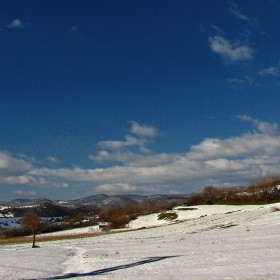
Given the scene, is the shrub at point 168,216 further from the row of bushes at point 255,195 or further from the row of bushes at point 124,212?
the row of bushes at point 255,195

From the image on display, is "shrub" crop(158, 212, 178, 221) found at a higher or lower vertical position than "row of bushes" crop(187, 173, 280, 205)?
lower

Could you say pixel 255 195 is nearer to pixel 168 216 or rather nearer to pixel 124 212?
pixel 168 216

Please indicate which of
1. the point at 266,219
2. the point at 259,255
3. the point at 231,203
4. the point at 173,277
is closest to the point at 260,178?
the point at 231,203

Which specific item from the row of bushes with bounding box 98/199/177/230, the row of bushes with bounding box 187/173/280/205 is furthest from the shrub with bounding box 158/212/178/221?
the row of bushes with bounding box 187/173/280/205

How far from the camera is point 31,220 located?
55.9m

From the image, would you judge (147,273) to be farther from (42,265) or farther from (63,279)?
(42,265)

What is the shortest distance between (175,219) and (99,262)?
57171 mm

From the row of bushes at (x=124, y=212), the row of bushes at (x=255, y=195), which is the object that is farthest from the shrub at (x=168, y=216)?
the row of bushes at (x=255, y=195)

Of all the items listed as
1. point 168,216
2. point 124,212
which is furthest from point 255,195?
point 124,212

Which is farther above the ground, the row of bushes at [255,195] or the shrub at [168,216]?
the row of bushes at [255,195]

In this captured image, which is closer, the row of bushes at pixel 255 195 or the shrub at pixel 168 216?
the shrub at pixel 168 216

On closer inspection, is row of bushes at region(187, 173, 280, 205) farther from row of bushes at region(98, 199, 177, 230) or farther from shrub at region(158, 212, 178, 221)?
shrub at region(158, 212, 178, 221)

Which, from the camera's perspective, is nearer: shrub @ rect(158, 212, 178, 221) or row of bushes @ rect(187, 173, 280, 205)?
shrub @ rect(158, 212, 178, 221)

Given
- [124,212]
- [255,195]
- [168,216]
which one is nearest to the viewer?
[168,216]
